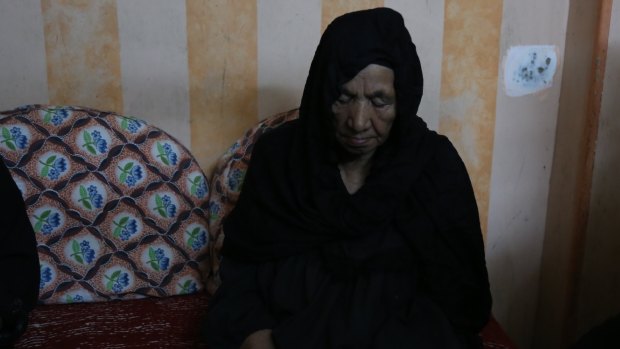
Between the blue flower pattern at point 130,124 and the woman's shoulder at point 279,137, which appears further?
the blue flower pattern at point 130,124

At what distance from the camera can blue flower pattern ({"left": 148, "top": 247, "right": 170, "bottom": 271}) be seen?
1.86 metres

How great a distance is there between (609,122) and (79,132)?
1.66 meters

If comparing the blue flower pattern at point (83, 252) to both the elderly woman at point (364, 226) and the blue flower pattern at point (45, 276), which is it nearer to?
the blue flower pattern at point (45, 276)

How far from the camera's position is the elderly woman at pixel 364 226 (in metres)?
1.32

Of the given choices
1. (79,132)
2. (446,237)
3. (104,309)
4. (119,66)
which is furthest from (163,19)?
(446,237)

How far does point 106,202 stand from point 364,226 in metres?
0.87

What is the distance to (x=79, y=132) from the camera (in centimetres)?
180

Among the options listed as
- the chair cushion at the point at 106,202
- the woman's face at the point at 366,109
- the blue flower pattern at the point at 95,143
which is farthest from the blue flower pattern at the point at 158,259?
the woman's face at the point at 366,109

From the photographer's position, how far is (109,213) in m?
1.83

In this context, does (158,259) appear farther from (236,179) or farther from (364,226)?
(364,226)

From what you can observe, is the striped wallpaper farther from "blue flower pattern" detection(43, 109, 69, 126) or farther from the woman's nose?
the woman's nose

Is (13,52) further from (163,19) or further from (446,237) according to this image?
(446,237)

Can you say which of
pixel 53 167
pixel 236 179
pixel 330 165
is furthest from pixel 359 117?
pixel 53 167

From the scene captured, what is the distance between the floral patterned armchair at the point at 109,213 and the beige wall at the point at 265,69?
0.17 metres
